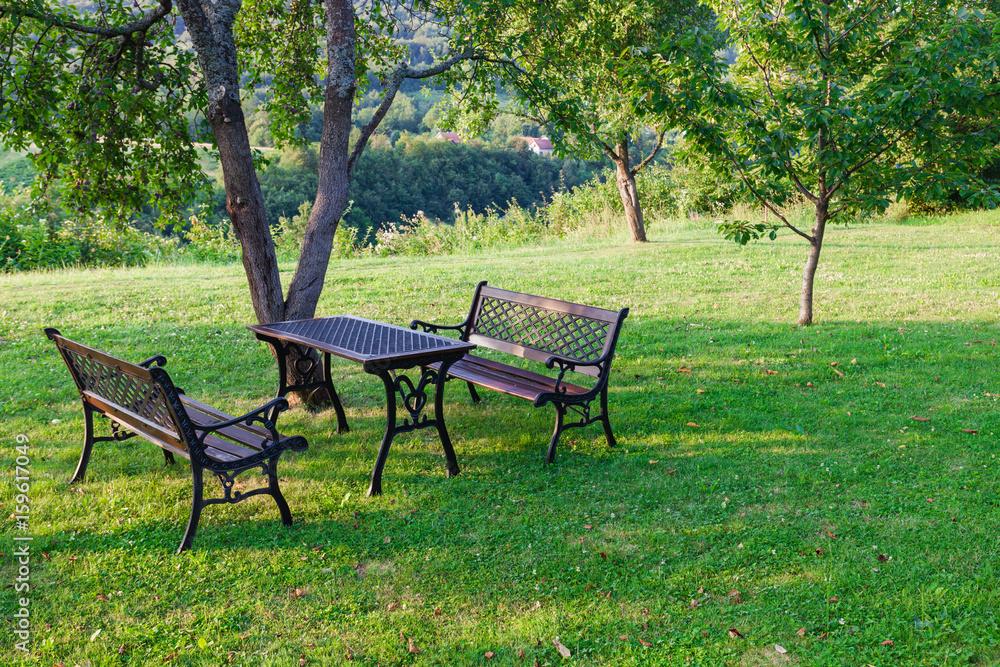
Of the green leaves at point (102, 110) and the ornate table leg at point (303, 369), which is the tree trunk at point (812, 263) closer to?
the ornate table leg at point (303, 369)

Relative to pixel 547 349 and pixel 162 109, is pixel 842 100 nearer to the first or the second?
pixel 547 349

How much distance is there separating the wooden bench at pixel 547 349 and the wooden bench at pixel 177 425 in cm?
166

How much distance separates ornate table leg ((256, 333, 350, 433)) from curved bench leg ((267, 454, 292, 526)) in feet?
4.50

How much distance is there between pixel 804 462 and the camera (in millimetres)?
4555

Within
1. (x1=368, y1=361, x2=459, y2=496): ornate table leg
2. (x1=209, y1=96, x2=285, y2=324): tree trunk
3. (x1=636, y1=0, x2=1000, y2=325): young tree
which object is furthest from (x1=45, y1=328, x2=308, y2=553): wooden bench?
(x1=636, y1=0, x2=1000, y2=325): young tree

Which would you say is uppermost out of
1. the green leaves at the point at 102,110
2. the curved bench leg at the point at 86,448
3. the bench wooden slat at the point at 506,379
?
the green leaves at the point at 102,110

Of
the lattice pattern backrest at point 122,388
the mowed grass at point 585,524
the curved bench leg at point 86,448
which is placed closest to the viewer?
the mowed grass at point 585,524

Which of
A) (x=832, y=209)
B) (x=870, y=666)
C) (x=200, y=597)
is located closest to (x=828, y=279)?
(x=832, y=209)

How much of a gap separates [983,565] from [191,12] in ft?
19.8

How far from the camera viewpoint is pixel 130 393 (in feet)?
13.0

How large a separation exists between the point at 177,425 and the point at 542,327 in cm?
299

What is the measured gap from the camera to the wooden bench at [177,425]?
3547 millimetres

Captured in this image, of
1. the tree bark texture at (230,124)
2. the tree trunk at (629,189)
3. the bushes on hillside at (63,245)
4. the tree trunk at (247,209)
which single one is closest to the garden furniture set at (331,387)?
the tree trunk at (247,209)

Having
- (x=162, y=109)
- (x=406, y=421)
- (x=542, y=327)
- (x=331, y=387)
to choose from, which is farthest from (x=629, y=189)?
(x=406, y=421)
